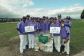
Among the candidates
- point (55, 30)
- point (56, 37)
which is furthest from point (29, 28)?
point (56, 37)

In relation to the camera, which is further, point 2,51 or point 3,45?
point 3,45

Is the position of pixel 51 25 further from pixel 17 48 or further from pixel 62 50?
pixel 17 48

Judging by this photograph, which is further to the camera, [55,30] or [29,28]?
[29,28]

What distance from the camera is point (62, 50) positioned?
709 inches

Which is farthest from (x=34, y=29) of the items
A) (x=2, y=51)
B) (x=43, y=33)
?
(x=2, y=51)

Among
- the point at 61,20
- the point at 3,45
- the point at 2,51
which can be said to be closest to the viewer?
→ the point at 61,20

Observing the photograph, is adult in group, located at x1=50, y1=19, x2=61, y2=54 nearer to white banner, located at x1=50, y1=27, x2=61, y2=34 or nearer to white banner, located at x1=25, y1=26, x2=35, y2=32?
white banner, located at x1=50, y1=27, x2=61, y2=34

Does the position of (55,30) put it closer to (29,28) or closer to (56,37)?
(56,37)

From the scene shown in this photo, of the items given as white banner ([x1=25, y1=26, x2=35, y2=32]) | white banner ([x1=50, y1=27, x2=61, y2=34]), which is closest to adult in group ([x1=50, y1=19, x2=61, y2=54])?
white banner ([x1=50, y1=27, x2=61, y2=34])

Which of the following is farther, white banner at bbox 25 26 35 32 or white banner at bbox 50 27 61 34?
white banner at bbox 25 26 35 32

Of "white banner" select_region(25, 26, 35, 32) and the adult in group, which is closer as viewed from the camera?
the adult in group

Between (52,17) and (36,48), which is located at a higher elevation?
(52,17)

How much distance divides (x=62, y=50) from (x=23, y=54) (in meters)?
2.29

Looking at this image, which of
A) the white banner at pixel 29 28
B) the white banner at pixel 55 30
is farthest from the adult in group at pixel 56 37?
the white banner at pixel 29 28
